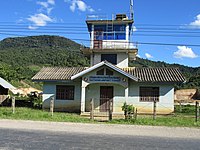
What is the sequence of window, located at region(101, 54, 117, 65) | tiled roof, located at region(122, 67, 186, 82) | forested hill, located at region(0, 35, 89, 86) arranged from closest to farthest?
tiled roof, located at region(122, 67, 186, 82) → window, located at region(101, 54, 117, 65) → forested hill, located at region(0, 35, 89, 86)

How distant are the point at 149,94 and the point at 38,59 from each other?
92440mm

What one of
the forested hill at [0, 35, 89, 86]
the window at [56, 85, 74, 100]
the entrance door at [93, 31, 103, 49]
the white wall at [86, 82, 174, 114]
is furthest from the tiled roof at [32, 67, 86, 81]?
the forested hill at [0, 35, 89, 86]

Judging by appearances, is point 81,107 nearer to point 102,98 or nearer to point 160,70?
point 102,98

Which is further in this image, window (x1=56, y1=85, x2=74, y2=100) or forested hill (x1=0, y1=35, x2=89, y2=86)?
forested hill (x1=0, y1=35, x2=89, y2=86)

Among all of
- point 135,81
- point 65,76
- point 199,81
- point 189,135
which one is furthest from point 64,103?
point 199,81

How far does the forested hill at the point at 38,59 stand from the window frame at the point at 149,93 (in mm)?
35228

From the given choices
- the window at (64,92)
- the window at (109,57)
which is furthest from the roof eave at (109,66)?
the window at (109,57)

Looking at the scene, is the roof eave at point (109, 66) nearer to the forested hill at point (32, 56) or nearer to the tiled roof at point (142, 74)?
the tiled roof at point (142, 74)

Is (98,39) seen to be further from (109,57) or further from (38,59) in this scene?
(38,59)

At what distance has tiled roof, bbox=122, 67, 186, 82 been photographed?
2558cm

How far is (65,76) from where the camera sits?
27.7 meters

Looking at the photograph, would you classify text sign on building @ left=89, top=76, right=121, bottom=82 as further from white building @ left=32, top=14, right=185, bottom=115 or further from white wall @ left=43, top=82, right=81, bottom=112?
white wall @ left=43, top=82, right=81, bottom=112

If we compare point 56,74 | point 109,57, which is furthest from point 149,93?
point 56,74

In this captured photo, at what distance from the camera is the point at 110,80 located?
25.8 m
